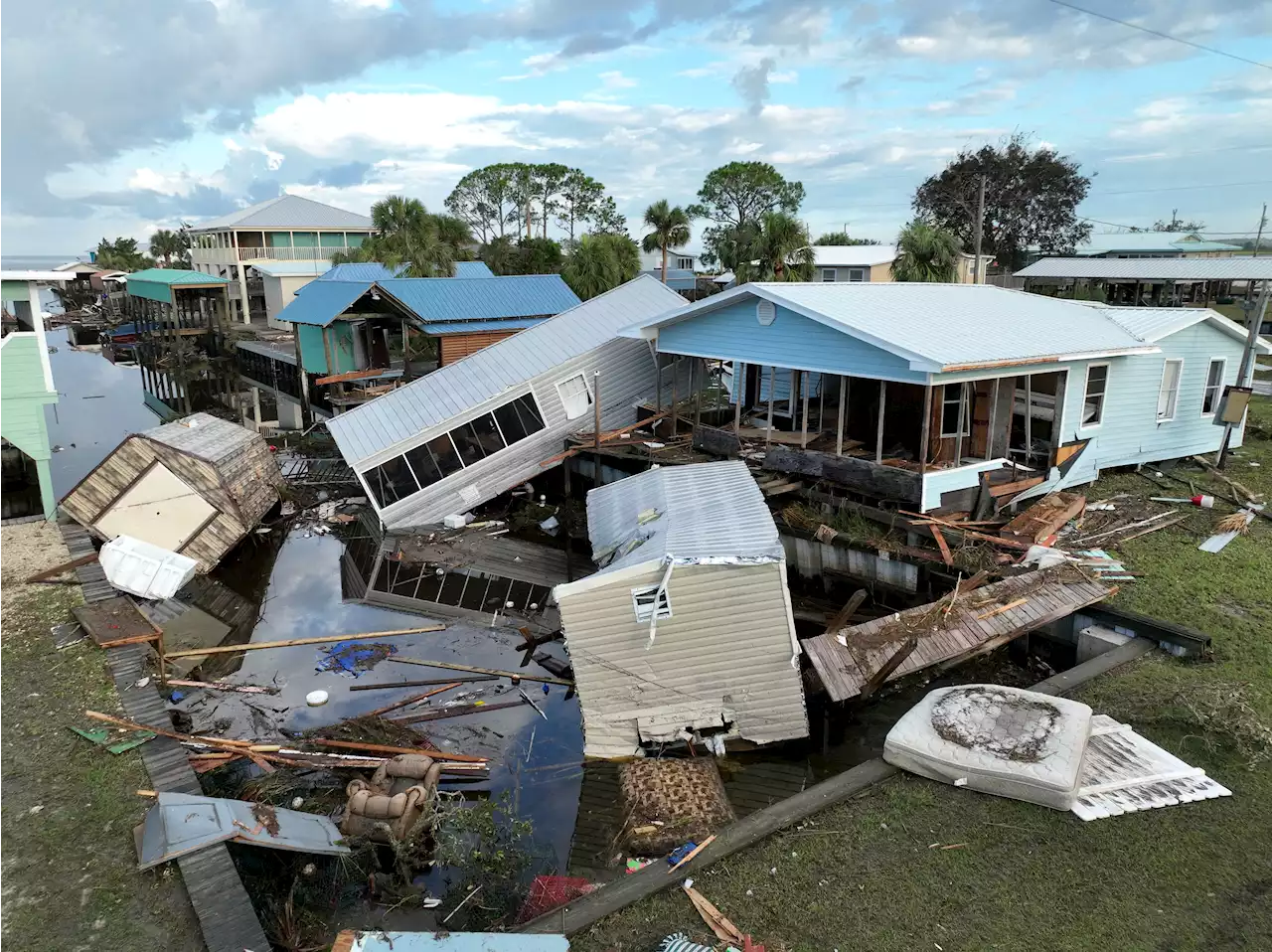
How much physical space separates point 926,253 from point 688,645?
2543 cm

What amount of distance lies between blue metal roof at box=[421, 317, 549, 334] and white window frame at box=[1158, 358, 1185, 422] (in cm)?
1945

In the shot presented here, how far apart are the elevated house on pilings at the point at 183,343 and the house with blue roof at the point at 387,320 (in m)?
8.13

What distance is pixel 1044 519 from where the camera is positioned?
15.6m

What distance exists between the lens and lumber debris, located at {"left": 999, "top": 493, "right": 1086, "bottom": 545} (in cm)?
1486

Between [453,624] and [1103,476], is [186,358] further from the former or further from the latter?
[1103,476]

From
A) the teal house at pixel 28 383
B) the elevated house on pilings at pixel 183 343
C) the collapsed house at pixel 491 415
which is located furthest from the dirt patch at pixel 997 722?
the elevated house on pilings at pixel 183 343

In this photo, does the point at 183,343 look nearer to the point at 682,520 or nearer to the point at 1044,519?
the point at 682,520

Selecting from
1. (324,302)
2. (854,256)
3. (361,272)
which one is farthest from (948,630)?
(854,256)

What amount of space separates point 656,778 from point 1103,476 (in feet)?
47.4

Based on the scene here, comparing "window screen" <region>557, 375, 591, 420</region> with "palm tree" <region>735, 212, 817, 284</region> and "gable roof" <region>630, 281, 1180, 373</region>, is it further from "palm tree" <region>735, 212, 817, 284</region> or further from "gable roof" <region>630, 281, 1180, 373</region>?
"palm tree" <region>735, 212, 817, 284</region>

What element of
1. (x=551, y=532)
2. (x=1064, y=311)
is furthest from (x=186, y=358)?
(x=1064, y=311)

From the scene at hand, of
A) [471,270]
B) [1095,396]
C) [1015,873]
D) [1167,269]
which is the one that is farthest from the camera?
[1167,269]

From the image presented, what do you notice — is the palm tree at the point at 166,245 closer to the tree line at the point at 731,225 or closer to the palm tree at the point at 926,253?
the tree line at the point at 731,225

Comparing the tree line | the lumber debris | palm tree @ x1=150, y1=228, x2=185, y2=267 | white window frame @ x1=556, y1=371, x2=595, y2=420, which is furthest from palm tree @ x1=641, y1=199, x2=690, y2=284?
palm tree @ x1=150, y1=228, x2=185, y2=267
